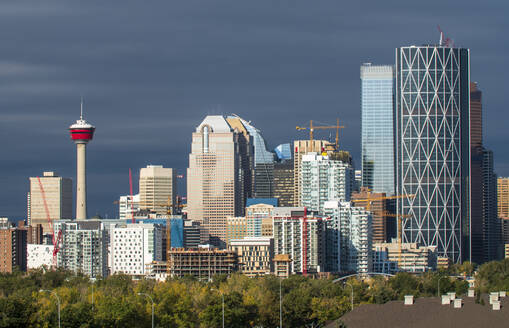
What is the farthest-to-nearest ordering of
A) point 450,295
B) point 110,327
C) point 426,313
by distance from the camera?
point 110,327
point 450,295
point 426,313

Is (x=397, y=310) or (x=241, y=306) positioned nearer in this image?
(x=397, y=310)

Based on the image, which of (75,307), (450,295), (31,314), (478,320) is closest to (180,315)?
(75,307)

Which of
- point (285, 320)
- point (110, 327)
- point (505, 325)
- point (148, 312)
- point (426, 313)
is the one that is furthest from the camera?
point (285, 320)

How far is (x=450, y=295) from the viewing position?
160500mm

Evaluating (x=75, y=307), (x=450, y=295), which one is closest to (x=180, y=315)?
(x=75, y=307)

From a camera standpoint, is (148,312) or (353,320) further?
(148,312)

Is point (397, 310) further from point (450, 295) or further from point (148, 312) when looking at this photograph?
point (148, 312)

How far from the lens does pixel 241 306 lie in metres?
193

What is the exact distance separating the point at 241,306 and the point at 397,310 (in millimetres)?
47342

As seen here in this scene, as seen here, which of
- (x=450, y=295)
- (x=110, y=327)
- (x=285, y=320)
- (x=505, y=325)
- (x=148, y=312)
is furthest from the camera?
(x=285, y=320)

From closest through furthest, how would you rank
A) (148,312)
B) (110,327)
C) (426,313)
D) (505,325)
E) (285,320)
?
(505,325), (426,313), (110,327), (148,312), (285,320)

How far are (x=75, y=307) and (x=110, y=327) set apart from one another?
758cm

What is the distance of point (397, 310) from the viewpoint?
491 ft

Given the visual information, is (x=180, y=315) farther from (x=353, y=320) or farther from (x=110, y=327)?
(x=353, y=320)
